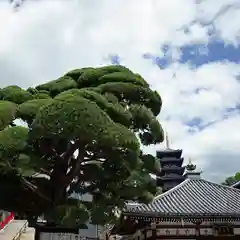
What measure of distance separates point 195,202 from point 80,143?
7.99m

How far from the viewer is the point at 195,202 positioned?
17609 mm

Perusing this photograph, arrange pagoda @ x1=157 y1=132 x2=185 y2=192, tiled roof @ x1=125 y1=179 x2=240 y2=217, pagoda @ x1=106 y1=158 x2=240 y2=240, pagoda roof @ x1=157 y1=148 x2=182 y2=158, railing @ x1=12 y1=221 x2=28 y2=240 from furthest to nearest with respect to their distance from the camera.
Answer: pagoda roof @ x1=157 y1=148 x2=182 y2=158
pagoda @ x1=157 y1=132 x2=185 y2=192
railing @ x1=12 y1=221 x2=28 y2=240
tiled roof @ x1=125 y1=179 x2=240 y2=217
pagoda @ x1=106 y1=158 x2=240 y2=240

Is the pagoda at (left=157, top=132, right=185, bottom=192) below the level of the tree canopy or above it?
above

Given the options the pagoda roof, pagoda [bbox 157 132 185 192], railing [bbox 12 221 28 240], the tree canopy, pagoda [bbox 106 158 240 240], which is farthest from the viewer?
the pagoda roof

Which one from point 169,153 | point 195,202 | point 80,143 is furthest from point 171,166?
point 80,143

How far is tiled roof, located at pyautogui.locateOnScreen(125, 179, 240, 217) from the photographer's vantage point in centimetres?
1600

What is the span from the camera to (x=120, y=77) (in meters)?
14.0

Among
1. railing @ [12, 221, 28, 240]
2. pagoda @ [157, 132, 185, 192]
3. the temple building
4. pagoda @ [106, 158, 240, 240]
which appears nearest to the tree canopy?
pagoda @ [106, 158, 240, 240]

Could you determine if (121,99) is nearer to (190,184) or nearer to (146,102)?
(146,102)

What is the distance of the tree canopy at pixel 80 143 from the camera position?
11.2 metres

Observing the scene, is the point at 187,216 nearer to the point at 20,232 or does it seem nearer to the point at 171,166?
the point at 20,232

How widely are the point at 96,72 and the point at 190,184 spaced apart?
354 inches

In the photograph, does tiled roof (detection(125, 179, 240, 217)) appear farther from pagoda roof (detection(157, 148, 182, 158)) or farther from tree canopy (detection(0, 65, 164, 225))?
pagoda roof (detection(157, 148, 182, 158))

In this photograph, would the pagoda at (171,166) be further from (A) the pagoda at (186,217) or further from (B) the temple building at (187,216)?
(A) the pagoda at (186,217)
